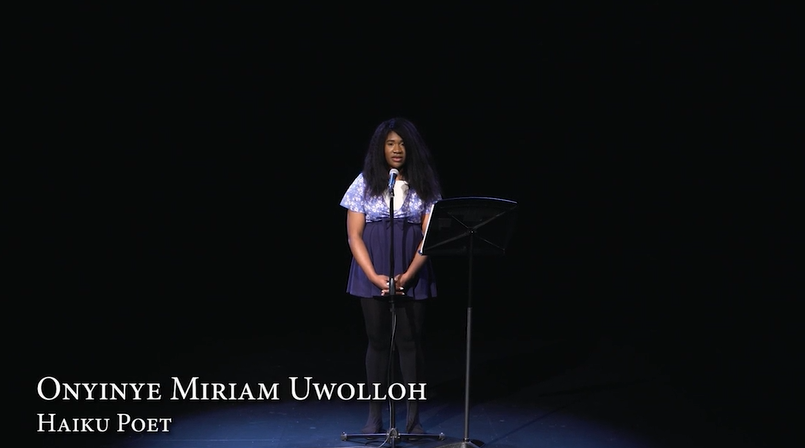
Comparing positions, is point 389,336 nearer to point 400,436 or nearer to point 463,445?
point 400,436

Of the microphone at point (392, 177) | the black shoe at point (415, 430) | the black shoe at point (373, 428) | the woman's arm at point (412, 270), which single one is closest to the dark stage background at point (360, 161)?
the black shoe at point (373, 428)

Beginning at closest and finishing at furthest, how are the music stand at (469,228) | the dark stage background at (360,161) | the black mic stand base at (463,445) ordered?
the music stand at (469,228) < the black mic stand base at (463,445) < the dark stage background at (360,161)

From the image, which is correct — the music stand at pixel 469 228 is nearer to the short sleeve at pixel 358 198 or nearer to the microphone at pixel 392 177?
the microphone at pixel 392 177

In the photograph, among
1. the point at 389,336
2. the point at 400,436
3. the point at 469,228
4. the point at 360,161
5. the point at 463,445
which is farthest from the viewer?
the point at 360,161

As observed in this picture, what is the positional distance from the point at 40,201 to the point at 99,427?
2.77 metres

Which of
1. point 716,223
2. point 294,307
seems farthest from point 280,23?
point 716,223

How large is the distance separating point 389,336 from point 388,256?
344 millimetres

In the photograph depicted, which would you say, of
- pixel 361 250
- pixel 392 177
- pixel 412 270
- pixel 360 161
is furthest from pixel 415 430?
pixel 360 161

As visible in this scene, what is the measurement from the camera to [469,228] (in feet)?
10.8

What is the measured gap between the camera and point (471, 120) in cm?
606

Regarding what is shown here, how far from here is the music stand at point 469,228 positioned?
3244mm

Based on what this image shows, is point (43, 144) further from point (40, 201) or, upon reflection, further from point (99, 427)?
point (99, 427)

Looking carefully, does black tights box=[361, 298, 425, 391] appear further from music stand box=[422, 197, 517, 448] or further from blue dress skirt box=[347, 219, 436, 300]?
music stand box=[422, 197, 517, 448]

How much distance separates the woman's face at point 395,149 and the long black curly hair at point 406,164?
0.05ft
